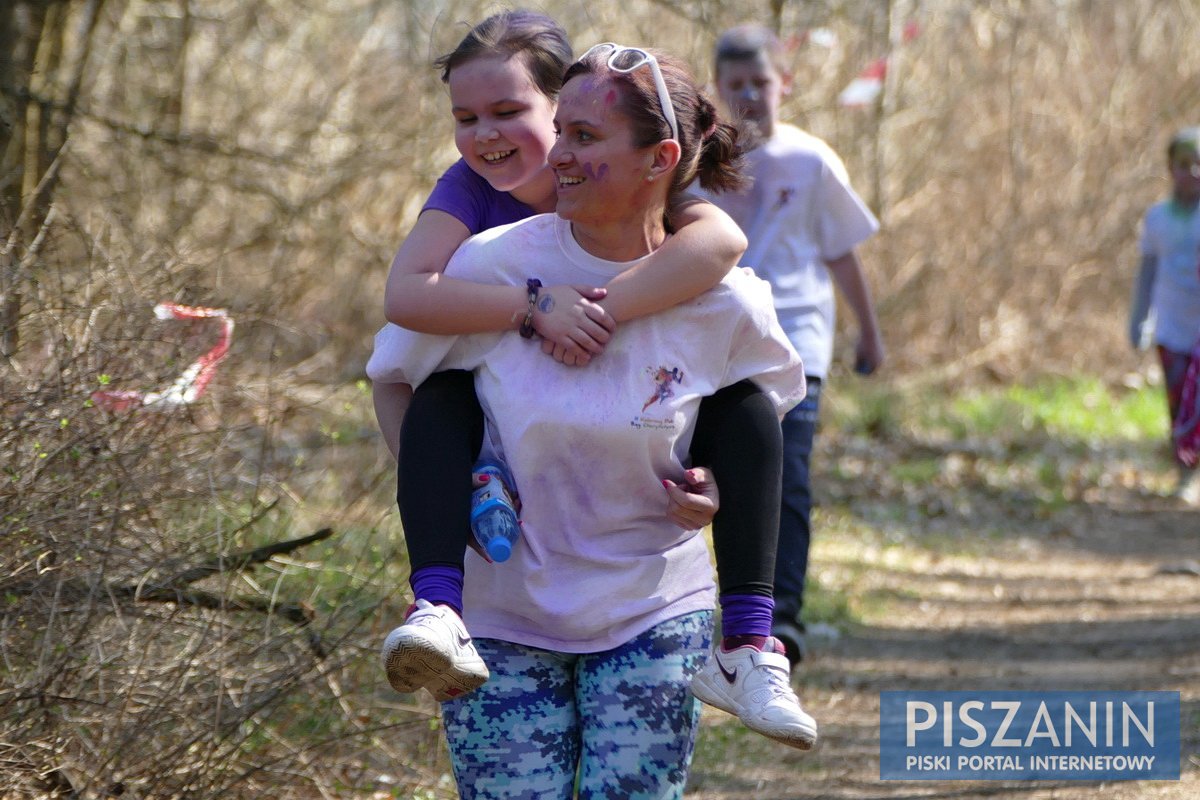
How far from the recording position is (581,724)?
2.67 metres

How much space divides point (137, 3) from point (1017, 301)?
7388 mm

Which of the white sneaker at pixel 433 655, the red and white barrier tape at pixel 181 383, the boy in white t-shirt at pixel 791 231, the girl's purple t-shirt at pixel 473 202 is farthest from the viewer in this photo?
the boy in white t-shirt at pixel 791 231

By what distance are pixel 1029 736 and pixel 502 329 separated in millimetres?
3004

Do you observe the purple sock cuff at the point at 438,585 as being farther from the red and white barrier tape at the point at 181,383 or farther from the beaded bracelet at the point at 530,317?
the red and white barrier tape at the point at 181,383

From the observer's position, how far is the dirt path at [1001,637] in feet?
15.1

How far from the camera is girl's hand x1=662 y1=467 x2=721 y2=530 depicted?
2611mm

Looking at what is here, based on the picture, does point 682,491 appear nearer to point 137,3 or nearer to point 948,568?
point 948,568

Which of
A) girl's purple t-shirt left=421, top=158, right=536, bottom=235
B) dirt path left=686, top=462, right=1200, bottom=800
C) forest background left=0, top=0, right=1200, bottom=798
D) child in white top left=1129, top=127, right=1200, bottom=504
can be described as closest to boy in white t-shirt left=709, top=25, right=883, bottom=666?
dirt path left=686, top=462, right=1200, bottom=800

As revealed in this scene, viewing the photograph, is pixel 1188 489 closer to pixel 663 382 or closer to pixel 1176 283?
pixel 1176 283

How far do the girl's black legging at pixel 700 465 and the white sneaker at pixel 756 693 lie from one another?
0.43 feet

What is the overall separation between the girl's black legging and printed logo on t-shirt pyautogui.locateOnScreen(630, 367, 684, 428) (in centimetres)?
14

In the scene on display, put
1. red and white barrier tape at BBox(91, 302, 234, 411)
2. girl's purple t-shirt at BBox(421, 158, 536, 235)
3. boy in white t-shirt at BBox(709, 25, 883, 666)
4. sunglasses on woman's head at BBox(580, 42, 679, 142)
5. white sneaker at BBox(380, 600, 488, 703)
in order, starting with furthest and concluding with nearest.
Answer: boy in white t-shirt at BBox(709, 25, 883, 666) < red and white barrier tape at BBox(91, 302, 234, 411) < girl's purple t-shirt at BBox(421, 158, 536, 235) < sunglasses on woman's head at BBox(580, 42, 679, 142) < white sneaker at BBox(380, 600, 488, 703)

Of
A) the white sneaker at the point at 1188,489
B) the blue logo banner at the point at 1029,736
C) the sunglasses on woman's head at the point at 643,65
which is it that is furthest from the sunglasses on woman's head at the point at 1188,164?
the sunglasses on woman's head at the point at 643,65

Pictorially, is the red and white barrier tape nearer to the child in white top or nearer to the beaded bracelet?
the beaded bracelet
